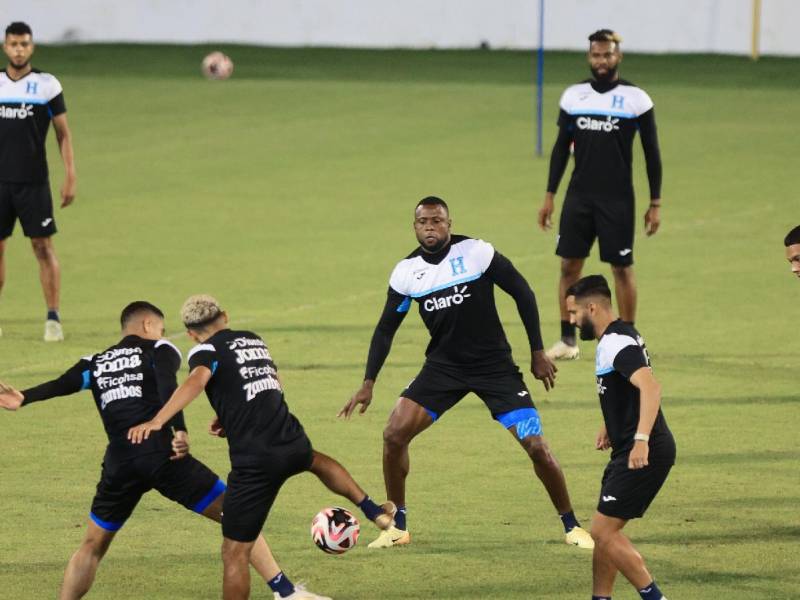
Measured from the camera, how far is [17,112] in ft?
55.1

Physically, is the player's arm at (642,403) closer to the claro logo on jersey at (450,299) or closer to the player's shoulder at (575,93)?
the claro logo on jersey at (450,299)

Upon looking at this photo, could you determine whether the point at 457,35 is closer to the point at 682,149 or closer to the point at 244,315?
the point at 682,149

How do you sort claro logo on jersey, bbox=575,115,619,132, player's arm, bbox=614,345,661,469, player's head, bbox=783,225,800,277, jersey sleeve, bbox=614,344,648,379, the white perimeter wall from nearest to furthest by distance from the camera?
player's arm, bbox=614,345,661,469 → jersey sleeve, bbox=614,344,648,379 → player's head, bbox=783,225,800,277 → claro logo on jersey, bbox=575,115,619,132 → the white perimeter wall

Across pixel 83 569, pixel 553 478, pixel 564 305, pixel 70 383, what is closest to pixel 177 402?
pixel 70 383

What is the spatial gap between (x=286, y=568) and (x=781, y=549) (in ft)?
9.79

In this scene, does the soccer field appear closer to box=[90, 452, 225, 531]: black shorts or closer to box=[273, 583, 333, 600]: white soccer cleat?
box=[273, 583, 333, 600]: white soccer cleat

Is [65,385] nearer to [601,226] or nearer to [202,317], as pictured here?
[202,317]

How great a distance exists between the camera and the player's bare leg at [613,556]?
29.7 feet

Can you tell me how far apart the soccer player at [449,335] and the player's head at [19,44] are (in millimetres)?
6804

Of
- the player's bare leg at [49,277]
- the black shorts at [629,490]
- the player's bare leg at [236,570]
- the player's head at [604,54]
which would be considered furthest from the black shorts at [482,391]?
the player's bare leg at [49,277]

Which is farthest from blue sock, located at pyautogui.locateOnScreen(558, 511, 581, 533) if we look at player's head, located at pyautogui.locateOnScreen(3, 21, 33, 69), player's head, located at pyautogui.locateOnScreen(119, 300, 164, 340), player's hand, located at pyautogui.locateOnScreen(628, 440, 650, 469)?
player's head, located at pyautogui.locateOnScreen(3, 21, 33, 69)

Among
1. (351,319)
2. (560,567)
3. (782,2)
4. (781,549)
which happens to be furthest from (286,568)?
(782,2)

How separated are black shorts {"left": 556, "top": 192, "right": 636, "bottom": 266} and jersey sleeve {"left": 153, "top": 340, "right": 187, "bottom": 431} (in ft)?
22.7

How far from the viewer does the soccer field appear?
418 inches
